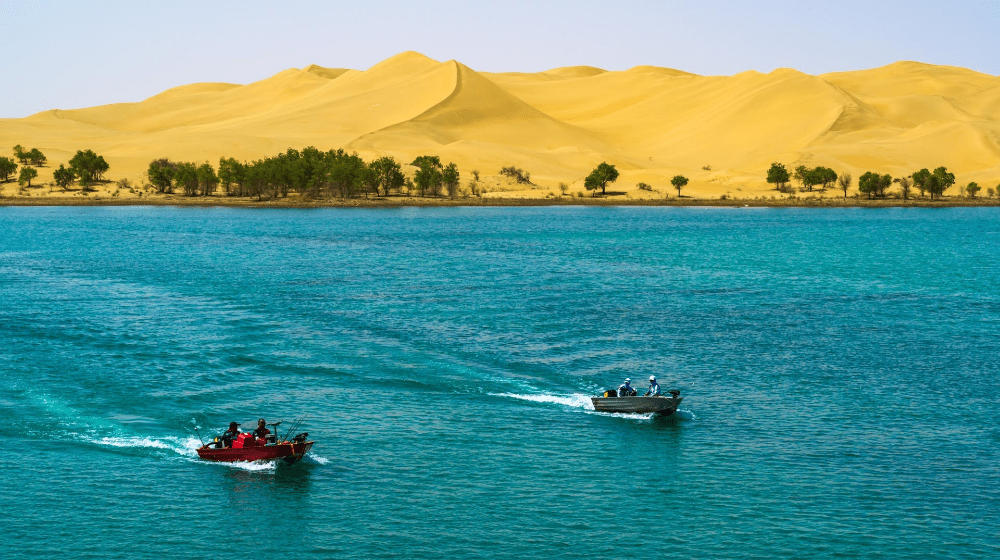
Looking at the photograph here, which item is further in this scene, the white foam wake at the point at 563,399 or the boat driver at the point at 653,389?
the white foam wake at the point at 563,399

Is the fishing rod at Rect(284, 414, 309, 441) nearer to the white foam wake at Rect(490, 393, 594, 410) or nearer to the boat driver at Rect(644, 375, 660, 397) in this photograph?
the white foam wake at Rect(490, 393, 594, 410)

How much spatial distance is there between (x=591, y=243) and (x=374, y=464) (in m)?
95.1

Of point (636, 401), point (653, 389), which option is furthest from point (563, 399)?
point (653, 389)

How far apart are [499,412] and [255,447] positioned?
40.5ft

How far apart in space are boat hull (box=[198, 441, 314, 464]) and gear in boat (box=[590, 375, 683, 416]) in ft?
48.0

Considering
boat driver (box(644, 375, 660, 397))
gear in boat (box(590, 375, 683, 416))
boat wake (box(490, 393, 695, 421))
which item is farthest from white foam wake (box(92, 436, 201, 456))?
boat driver (box(644, 375, 660, 397))

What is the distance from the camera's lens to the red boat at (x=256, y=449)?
41656 millimetres

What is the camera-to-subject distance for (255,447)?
138ft

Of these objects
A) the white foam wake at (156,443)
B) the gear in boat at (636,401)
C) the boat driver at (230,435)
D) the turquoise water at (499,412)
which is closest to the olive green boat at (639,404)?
Answer: the gear in boat at (636,401)

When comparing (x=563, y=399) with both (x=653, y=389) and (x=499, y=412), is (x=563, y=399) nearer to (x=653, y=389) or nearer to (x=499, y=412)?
(x=499, y=412)

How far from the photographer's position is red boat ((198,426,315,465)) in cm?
4166

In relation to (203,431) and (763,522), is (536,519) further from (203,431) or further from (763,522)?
(203,431)

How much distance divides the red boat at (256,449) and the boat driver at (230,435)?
120 mm

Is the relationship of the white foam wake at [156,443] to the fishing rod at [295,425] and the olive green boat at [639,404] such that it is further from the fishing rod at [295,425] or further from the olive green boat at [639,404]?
the olive green boat at [639,404]
